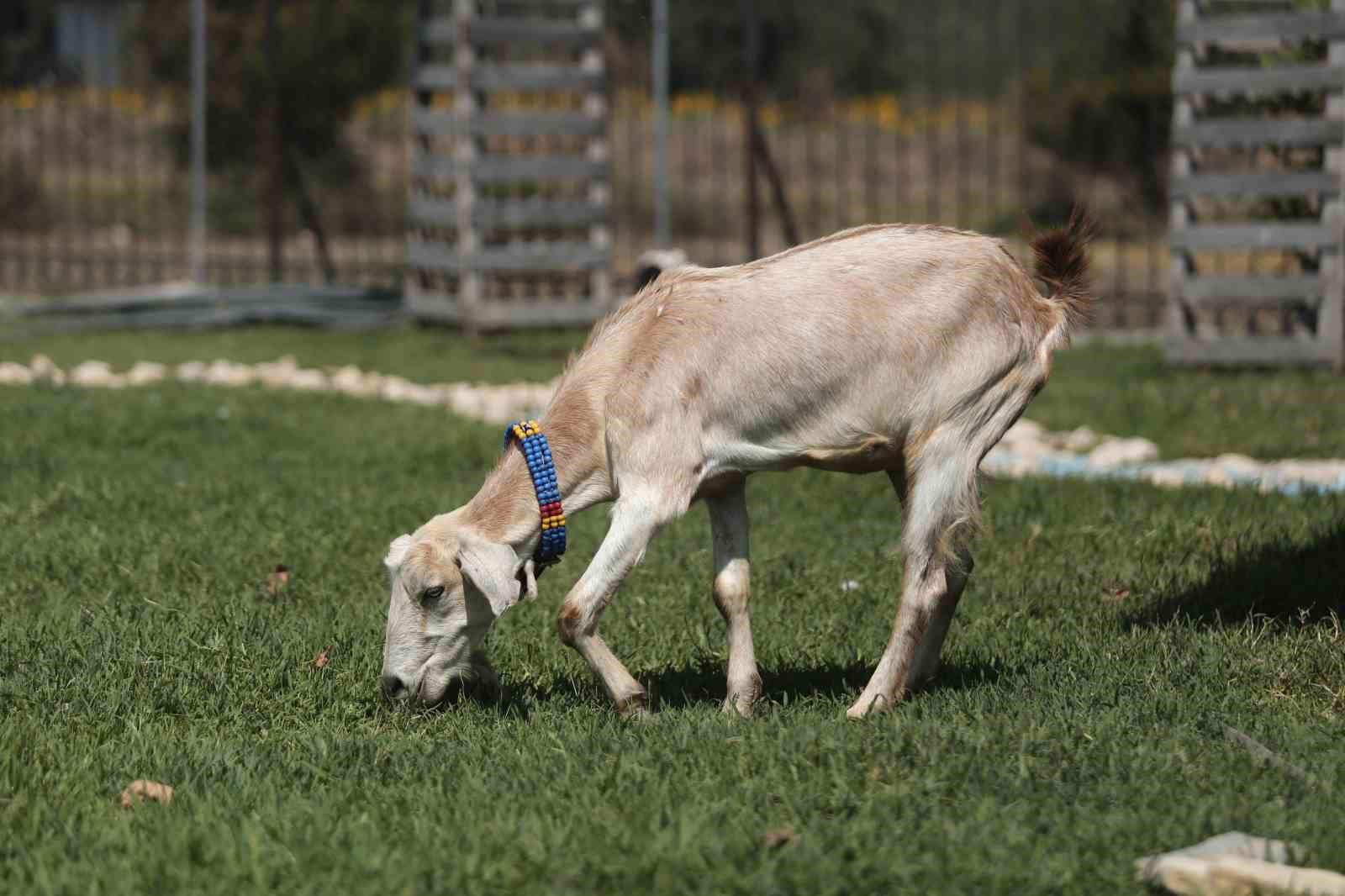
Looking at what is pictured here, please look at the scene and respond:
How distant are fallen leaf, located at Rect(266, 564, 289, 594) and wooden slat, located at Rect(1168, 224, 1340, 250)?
787 cm

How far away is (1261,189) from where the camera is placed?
12.3m

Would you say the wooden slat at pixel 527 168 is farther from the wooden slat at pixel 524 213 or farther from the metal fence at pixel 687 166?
the metal fence at pixel 687 166

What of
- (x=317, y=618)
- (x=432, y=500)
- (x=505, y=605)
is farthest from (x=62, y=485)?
(x=505, y=605)

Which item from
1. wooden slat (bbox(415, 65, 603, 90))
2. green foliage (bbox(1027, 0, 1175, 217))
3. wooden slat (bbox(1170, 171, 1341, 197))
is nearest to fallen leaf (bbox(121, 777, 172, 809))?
wooden slat (bbox(1170, 171, 1341, 197))

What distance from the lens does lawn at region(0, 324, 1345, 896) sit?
12.5 feet

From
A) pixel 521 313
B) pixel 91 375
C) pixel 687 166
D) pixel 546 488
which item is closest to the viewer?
pixel 546 488

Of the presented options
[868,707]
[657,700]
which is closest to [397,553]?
[657,700]

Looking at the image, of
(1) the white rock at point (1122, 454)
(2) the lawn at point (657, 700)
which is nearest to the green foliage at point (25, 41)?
(1) the white rock at point (1122, 454)

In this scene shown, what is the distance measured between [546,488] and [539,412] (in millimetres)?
5674

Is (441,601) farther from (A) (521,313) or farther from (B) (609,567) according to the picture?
(A) (521,313)

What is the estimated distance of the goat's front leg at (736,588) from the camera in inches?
201

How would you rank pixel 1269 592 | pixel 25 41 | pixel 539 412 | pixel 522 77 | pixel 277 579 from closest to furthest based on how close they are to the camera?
pixel 1269 592, pixel 277 579, pixel 539 412, pixel 522 77, pixel 25 41

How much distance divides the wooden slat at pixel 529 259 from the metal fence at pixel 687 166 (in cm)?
84

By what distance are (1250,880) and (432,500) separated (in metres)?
4.89
